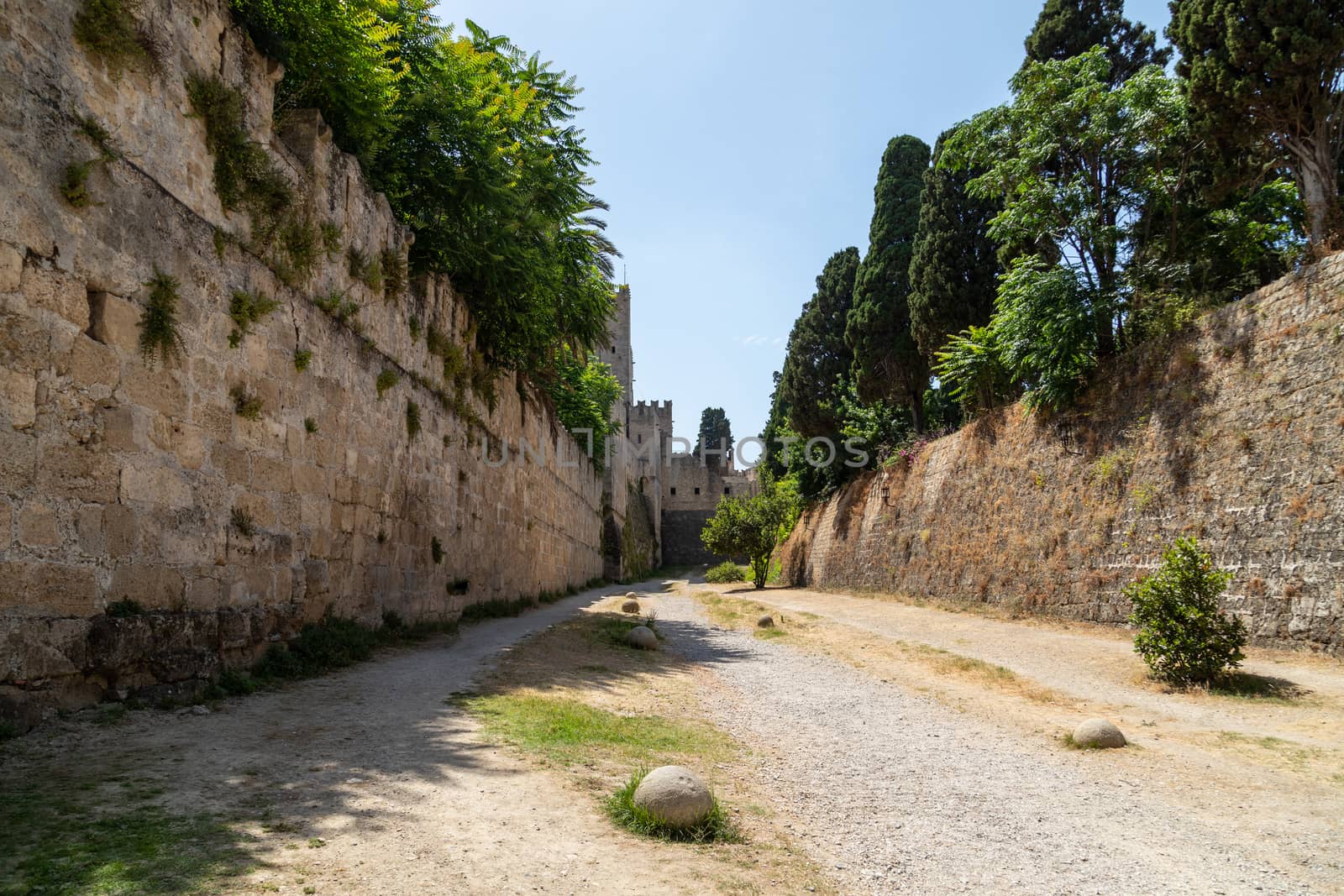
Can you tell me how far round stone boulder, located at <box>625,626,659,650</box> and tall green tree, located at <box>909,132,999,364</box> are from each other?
1157cm

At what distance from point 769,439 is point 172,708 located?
110 ft

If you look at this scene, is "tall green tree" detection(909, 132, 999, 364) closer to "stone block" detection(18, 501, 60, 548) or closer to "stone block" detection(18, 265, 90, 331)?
"stone block" detection(18, 265, 90, 331)

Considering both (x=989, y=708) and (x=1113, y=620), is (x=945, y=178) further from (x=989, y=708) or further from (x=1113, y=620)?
(x=989, y=708)

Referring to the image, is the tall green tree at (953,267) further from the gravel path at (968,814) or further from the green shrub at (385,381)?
the gravel path at (968,814)

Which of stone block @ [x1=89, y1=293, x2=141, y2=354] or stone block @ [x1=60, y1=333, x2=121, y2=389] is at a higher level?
stone block @ [x1=89, y1=293, x2=141, y2=354]

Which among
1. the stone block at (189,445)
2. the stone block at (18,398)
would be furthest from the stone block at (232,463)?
the stone block at (18,398)

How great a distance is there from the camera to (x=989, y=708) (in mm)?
6391

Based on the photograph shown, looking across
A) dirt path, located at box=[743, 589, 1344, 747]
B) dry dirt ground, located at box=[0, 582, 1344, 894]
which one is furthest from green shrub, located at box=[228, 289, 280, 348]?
dirt path, located at box=[743, 589, 1344, 747]

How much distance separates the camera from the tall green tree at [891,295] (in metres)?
21.8

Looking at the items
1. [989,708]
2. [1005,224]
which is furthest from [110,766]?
[1005,224]

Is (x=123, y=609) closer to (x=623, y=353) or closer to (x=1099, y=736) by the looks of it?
(x=1099, y=736)

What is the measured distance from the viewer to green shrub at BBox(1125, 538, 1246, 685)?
22.7 ft

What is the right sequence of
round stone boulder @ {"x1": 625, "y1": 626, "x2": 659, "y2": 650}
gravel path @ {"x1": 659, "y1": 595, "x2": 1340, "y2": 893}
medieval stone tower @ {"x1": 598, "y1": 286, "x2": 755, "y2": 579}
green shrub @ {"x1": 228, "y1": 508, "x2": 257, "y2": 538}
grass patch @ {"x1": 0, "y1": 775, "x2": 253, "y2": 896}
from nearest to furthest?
grass patch @ {"x1": 0, "y1": 775, "x2": 253, "y2": 896}
gravel path @ {"x1": 659, "y1": 595, "x2": 1340, "y2": 893}
green shrub @ {"x1": 228, "y1": 508, "x2": 257, "y2": 538}
round stone boulder @ {"x1": 625, "y1": 626, "x2": 659, "y2": 650}
medieval stone tower @ {"x1": 598, "y1": 286, "x2": 755, "y2": 579}

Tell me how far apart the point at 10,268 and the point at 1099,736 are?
672 cm
